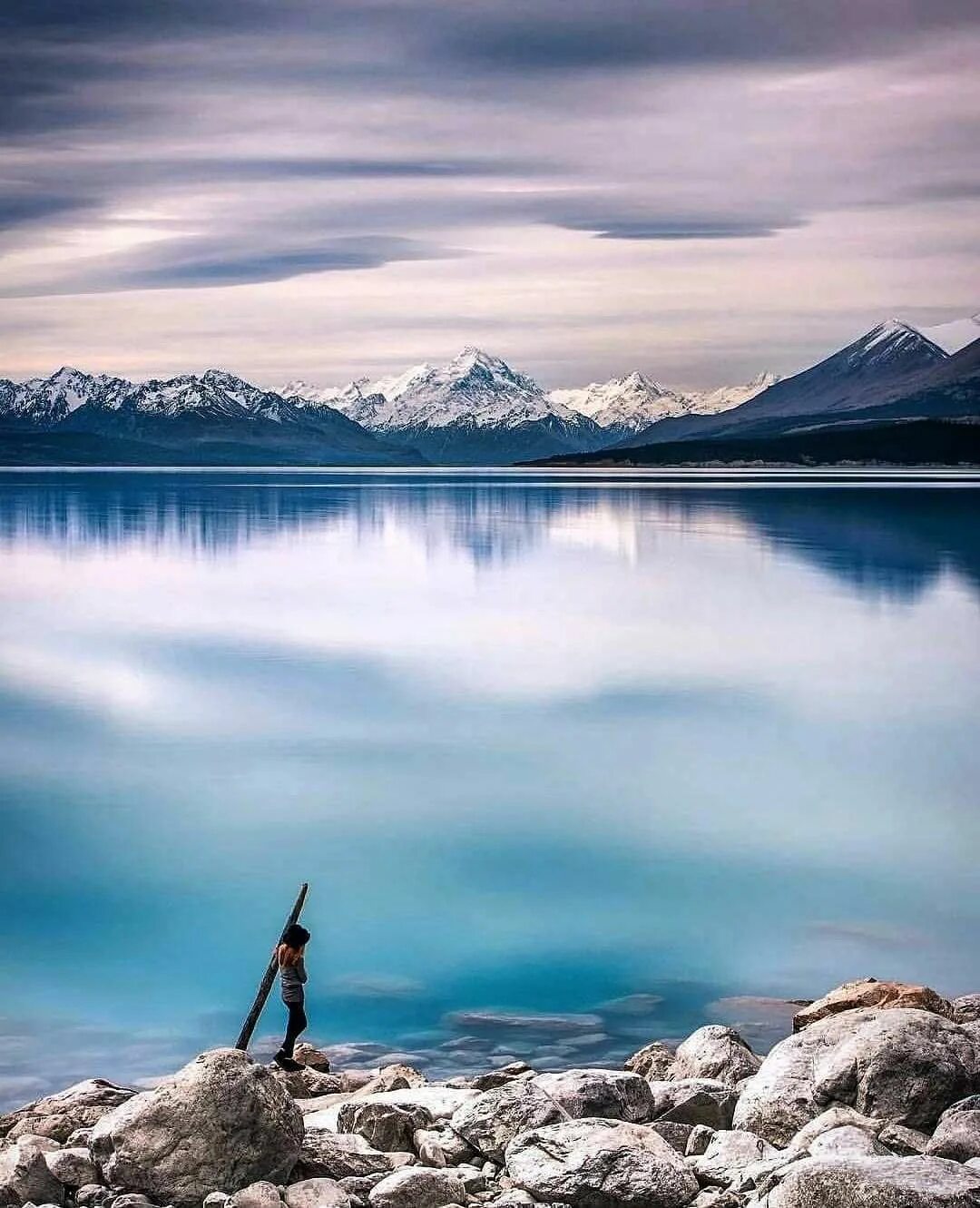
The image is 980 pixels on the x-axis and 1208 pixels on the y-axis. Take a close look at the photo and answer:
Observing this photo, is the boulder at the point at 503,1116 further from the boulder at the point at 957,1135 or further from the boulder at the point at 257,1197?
the boulder at the point at 957,1135

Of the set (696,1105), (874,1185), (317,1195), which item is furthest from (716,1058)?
(317,1195)

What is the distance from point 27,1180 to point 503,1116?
2.45m

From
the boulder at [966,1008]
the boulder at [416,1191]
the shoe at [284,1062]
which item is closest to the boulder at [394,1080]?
the shoe at [284,1062]

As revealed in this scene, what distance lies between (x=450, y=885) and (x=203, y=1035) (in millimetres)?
4170

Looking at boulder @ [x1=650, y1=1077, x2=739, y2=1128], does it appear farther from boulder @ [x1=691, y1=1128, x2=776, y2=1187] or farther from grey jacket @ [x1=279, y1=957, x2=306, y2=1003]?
grey jacket @ [x1=279, y1=957, x2=306, y2=1003]

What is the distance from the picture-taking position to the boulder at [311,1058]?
10648 mm

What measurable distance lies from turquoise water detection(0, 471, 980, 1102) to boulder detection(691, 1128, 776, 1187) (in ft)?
9.41

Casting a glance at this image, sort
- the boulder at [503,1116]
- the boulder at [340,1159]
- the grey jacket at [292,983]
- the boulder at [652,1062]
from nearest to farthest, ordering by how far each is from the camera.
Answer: the boulder at [340,1159]
the boulder at [503,1116]
the boulder at [652,1062]
the grey jacket at [292,983]

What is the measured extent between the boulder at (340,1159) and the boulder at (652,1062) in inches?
93.6

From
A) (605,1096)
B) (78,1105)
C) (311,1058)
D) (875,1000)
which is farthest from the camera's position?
(311,1058)

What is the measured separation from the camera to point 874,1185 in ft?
22.6

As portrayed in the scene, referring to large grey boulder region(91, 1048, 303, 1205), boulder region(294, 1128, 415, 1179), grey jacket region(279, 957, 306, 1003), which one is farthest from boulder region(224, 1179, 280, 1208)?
grey jacket region(279, 957, 306, 1003)

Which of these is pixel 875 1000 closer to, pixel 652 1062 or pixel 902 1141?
pixel 652 1062

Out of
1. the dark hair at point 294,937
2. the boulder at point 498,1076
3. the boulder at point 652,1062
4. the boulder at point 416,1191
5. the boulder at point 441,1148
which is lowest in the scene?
the boulder at point 652,1062
